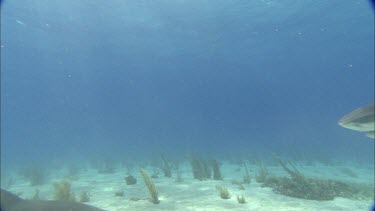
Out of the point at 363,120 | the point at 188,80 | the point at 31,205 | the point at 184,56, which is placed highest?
the point at 188,80

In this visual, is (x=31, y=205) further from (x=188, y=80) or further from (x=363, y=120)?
(x=188, y=80)

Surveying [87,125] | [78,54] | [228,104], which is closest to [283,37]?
[78,54]

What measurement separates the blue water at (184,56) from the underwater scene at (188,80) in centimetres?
24

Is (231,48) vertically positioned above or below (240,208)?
above

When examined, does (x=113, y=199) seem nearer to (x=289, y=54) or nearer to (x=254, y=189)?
(x=254, y=189)

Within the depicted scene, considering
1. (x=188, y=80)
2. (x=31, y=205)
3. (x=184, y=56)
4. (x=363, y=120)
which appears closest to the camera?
(x=363, y=120)

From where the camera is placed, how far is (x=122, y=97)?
7738 cm

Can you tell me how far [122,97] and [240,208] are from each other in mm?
71711

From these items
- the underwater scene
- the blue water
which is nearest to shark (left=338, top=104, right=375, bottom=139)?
the underwater scene

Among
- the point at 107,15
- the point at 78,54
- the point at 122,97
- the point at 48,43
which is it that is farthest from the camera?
the point at 122,97

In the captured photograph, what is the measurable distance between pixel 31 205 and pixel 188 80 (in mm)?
58783

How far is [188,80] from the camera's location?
63531 mm

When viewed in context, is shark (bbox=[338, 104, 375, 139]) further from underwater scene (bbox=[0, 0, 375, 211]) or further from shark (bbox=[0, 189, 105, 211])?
shark (bbox=[0, 189, 105, 211])

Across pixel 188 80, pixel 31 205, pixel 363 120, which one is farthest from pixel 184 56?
pixel 363 120
